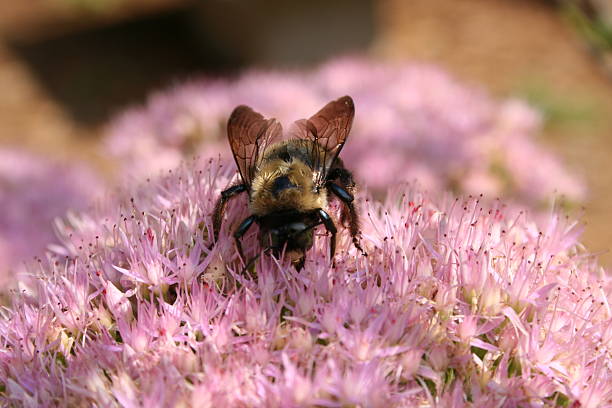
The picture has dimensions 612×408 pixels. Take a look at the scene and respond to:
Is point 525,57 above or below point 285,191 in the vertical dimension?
below

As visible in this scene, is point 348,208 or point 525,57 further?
point 525,57

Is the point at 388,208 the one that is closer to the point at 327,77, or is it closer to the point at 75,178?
the point at 327,77

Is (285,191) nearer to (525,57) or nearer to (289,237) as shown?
(289,237)

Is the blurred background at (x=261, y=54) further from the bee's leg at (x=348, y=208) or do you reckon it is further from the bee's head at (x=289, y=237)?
the bee's head at (x=289, y=237)

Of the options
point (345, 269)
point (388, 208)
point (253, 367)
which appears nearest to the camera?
point (253, 367)

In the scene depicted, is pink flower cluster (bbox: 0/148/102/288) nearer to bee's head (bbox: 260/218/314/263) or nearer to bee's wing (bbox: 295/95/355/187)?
bee's wing (bbox: 295/95/355/187)

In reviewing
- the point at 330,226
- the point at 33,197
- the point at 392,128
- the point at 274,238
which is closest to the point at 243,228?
the point at 274,238

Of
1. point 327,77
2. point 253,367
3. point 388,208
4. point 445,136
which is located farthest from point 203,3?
point 253,367
